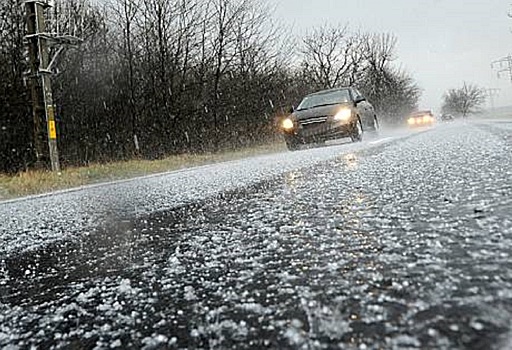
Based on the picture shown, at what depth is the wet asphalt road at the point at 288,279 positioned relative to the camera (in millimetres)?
996

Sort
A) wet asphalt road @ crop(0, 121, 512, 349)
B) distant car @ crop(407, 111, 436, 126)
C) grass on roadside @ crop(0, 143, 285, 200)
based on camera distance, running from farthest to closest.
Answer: distant car @ crop(407, 111, 436, 126) < grass on roadside @ crop(0, 143, 285, 200) < wet asphalt road @ crop(0, 121, 512, 349)

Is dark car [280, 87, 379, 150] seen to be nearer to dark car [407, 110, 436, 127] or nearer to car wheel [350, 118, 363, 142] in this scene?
car wheel [350, 118, 363, 142]

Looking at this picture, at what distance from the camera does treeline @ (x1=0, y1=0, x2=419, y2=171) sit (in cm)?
1508

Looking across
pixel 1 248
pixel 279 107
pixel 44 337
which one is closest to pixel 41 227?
pixel 1 248

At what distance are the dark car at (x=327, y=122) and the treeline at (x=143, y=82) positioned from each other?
22.8ft

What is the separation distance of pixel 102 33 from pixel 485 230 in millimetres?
17644

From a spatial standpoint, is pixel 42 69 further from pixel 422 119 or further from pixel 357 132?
pixel 422 119

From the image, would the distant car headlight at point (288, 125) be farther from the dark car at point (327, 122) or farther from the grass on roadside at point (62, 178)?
the grass on roadside at point (62, 178)

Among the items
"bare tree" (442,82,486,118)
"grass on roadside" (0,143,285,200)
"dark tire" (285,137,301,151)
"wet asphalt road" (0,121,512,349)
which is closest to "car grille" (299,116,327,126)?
"dark tire" (285,137,301,151)

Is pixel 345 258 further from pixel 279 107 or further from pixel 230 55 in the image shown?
pixel 279 107

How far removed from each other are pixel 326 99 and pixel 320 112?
0.90m

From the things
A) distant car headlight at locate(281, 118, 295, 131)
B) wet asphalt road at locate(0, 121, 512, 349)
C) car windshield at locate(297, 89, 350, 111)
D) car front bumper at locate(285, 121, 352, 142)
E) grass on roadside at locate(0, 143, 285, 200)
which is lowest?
wet asphalt road at locate(0, 121, 512, 349)

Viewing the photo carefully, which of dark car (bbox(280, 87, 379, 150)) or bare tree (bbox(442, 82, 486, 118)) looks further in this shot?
bare tree (bbox(442, 82, 486, 118))

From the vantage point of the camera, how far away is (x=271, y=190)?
12.0 ft
